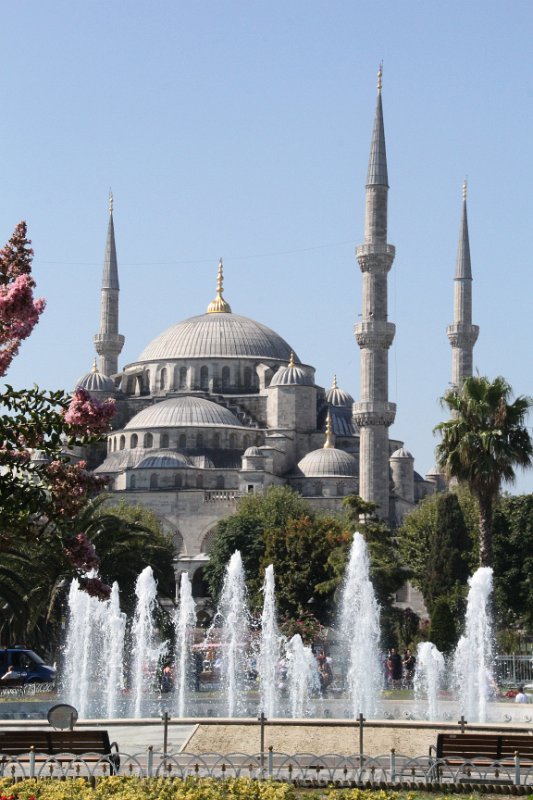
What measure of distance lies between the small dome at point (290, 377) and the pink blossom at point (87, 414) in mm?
59972

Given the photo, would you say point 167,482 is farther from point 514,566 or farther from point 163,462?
point 514,566

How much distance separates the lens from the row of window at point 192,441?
6988 cm

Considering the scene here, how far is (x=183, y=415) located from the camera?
70688 mm

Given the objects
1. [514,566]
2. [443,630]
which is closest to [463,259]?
[514,566]

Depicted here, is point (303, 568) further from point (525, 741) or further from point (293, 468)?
point (525, 741)

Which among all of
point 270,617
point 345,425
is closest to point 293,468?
point 345,425

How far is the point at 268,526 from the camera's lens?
53.8 metres

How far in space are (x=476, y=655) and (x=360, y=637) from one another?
3.78 meters

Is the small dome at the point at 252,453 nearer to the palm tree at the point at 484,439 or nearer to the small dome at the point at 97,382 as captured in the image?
the small dome at the point at 97,382

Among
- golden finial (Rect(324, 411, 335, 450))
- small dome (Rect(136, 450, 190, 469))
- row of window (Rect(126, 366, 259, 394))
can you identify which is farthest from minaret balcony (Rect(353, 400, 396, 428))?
row of window (Rect(126, 366, 259, 394))

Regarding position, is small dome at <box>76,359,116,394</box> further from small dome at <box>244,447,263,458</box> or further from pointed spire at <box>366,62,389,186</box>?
pointed spire at <box>366,62,389,186</box>

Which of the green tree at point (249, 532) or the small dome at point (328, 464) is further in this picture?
the small dome at point (328, 464)

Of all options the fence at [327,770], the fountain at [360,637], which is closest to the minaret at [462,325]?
the fountain at [360,637]

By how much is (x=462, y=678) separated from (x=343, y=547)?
16125 millimetres
